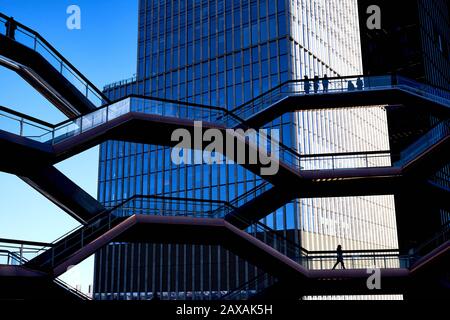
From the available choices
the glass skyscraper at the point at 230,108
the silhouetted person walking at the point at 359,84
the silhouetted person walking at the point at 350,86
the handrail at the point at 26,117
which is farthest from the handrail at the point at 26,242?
the glass skyscraper at the point at 230,108

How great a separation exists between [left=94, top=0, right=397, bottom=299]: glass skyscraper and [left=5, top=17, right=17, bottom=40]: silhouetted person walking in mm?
38888

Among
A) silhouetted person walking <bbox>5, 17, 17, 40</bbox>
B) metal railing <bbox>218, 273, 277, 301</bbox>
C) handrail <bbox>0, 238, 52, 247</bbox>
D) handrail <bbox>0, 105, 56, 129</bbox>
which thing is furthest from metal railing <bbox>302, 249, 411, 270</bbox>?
silhouetted person walking <bbox>5, 17, 17, 40</bbox>

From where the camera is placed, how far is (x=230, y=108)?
213 ft

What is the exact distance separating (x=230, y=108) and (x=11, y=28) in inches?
1722

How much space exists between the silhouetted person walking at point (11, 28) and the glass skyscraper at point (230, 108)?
38.9m

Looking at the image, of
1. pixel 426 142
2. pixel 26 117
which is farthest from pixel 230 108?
pixel 26 117

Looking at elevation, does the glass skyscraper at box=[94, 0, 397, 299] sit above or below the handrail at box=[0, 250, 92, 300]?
above

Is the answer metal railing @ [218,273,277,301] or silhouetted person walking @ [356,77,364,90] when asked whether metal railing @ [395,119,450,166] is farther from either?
metal railing @ [218,273,277,301]

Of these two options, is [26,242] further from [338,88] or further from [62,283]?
[338,88]

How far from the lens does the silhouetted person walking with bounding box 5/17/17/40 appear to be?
72.9 ft

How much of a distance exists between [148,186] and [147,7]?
27.5m

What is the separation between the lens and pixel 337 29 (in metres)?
73.5

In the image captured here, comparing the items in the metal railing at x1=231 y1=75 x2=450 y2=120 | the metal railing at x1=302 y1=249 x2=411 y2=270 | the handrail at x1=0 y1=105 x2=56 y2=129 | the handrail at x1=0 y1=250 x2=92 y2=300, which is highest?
the metal railing at x1=231 y1=75 x2=450 y2=120

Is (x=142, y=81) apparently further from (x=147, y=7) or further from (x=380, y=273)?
(x=380, y=273)
